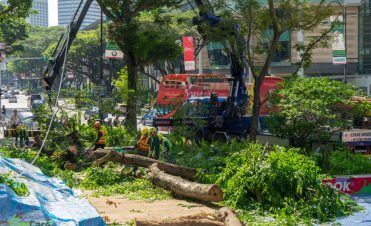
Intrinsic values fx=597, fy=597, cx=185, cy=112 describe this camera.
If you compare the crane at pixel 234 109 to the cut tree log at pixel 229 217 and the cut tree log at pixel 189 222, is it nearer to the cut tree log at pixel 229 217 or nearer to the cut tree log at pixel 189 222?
the cut tree log at pixel 229 217

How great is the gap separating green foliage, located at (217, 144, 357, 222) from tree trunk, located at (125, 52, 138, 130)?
13875 mm

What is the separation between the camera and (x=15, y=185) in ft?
31.2

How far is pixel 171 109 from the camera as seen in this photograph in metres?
26.6

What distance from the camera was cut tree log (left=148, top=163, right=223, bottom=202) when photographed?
1267 centimetres

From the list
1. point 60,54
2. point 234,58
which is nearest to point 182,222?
point 234,58

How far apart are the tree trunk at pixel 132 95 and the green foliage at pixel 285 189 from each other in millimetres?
13875

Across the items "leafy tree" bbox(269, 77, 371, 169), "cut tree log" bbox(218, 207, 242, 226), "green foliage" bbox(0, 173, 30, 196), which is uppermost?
"leafy tree" bbox(269, 77, 371, 169)

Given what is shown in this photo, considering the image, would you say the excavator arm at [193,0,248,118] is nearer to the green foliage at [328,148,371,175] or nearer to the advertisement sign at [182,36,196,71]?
the green foliage at [328,148,371,175]

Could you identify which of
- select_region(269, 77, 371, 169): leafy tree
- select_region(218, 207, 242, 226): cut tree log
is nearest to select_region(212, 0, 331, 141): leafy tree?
select_region(269, 77, 371, 169): leafy tree

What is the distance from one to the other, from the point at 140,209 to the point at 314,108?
622 cm

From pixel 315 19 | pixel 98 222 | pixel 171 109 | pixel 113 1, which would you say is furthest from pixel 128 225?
pixel 113 1

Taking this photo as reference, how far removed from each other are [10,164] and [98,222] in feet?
13.0

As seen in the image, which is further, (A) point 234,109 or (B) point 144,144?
(A) point 234,109

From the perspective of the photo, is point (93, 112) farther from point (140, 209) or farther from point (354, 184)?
point (140, 209)
